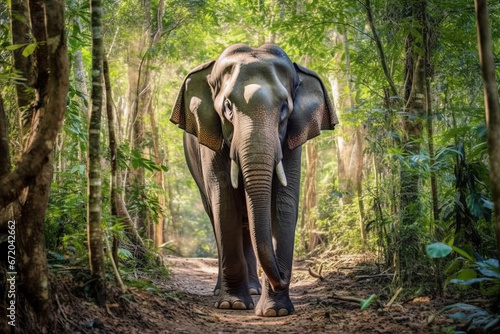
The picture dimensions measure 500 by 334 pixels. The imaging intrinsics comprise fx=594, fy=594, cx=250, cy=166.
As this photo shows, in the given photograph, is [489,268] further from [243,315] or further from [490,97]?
[243,315]

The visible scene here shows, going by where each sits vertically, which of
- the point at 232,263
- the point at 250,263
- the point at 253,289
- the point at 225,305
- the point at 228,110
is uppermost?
the point at 228,110

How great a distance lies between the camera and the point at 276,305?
6.96 m

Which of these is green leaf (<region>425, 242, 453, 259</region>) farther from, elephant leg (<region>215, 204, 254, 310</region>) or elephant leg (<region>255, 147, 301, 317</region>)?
elephant leg (<region>215, 204, 254, 310</region>)

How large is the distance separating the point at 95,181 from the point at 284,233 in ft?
9.85

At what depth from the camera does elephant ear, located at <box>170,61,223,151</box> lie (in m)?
8.09

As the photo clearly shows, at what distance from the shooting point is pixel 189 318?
20.7 ft

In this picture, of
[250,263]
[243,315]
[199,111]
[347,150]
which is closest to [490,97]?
[243,315]

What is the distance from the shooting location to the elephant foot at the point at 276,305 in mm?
6953

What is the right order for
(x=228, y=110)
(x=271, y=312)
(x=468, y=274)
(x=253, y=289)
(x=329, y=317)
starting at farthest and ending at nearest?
(x=253, y=289) < (x=228, y=110) < (x=271, y=312) < (x=329, y=317) < (x=468, y=274)

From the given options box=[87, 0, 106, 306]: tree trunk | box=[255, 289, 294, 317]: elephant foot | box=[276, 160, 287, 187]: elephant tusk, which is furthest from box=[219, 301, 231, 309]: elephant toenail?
box=[87, 0, 106, 306]: tree trunk

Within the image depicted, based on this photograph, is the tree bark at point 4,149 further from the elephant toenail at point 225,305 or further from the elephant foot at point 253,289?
the elephant foot at point 253,289

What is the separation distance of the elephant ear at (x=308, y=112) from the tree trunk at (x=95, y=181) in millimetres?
3280

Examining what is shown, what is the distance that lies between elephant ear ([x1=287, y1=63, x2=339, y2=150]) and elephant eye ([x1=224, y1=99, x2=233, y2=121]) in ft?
2.88

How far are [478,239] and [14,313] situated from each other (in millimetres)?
4163
